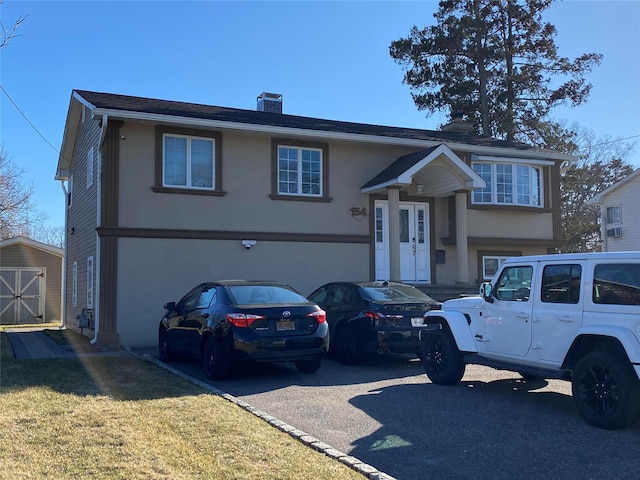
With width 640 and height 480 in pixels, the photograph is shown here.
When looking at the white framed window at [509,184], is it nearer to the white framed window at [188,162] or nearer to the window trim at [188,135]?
the window trim at [188,135]

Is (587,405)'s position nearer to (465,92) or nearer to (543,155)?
(543,155)

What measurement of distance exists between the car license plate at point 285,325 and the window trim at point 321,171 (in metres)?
6.99

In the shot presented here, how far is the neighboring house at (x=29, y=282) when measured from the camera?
26828 mm

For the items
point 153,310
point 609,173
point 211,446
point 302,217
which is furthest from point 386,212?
point 609,173

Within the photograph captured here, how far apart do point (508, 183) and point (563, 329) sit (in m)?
12.5

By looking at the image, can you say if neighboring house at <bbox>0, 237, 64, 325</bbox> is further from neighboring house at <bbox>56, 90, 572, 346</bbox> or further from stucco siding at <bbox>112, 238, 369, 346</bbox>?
stucco siding at <bbox>112, 238, 369, 346</bbox>

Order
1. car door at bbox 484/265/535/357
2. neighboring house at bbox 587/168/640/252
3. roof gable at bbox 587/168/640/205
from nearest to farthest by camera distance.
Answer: car door at bbox 484/265/535/357 → roof gable at bbox 587/168/640/205 → neighboring house at bbox 587/168/640/252

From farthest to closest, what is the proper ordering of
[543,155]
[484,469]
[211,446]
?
[543,155], [211,446], [484,469]

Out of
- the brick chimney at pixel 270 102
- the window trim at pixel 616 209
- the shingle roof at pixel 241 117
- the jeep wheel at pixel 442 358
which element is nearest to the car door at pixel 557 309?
the jeep wheel at pixel 442 358

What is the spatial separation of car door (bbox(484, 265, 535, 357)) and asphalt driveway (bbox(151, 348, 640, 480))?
72 cm

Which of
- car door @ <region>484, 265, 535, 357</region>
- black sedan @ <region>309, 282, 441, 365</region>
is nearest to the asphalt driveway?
black sedan @ <region>309, 282, 441, 365</region>

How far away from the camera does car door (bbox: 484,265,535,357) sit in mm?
7848

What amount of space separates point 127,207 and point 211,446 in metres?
9.73

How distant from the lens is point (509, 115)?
33188mm
